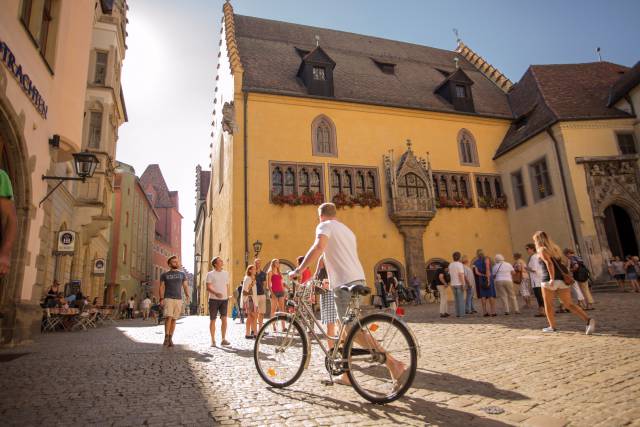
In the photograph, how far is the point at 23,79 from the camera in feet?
25.3

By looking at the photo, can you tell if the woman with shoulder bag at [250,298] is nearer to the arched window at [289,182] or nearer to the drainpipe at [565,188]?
the arched window at [289,182]

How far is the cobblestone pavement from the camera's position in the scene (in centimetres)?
334

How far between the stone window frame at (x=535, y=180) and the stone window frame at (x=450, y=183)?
3.25 metres

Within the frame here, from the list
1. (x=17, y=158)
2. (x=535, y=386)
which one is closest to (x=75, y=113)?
(x=17, y=158)

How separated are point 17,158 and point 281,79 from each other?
1687 cm

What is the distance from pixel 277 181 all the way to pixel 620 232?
17236 millimetres

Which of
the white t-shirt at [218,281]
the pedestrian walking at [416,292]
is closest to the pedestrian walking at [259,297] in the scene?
the white t-shirt at [218,281]

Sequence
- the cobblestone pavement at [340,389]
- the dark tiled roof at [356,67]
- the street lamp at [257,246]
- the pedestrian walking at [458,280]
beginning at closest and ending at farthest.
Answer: the cobblestone pavement at [340,389], the pedestrian walking at [458,280], the street lamp at [257,246], the dark tiled roof at [356,67]

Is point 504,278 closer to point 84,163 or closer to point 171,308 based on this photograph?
point 171,308

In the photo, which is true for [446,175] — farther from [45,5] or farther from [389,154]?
[45,5]

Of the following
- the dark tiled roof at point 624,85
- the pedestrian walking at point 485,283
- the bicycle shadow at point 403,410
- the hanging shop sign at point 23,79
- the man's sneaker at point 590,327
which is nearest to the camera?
the bicycle shadow at point 403,410

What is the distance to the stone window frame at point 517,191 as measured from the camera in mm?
23766

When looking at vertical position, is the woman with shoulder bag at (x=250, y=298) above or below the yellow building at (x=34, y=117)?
below

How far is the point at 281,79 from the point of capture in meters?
22.9
